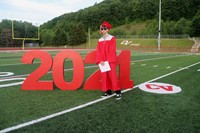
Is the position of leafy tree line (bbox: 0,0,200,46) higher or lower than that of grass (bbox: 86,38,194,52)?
higher

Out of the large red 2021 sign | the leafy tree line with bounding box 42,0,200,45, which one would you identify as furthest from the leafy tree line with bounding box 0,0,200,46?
the large red 2021 sign

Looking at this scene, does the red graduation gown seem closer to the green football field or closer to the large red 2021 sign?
the green football field

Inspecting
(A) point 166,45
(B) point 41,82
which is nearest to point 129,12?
(A) point 166,45

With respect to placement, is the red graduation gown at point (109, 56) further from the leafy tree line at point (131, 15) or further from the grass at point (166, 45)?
the leafy tree line at point (131, 15)

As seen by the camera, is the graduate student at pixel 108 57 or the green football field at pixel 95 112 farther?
the graduate student at pixel 108 57

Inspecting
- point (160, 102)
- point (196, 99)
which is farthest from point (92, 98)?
point (196, 99)

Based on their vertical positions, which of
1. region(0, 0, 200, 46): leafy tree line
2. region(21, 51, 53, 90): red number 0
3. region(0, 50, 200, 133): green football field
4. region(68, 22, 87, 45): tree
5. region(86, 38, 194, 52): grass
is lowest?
region(0, 50, 200, 133): green football field

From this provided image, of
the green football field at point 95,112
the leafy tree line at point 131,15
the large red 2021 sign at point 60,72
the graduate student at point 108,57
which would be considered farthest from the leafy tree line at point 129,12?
the green football field at point 95,112

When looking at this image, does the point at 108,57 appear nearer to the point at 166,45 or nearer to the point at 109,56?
the point at 109,56

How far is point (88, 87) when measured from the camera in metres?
5.90

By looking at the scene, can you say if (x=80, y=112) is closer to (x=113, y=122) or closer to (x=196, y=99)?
(x=113, y=122)

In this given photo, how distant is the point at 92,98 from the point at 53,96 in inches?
35.2

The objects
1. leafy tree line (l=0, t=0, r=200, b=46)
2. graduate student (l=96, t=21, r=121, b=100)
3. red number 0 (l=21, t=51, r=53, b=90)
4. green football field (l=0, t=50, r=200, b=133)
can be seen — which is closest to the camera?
green football field (l=0, t=50, r=200, b=133)

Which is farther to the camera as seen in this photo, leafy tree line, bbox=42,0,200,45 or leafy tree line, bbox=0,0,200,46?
leafy tree line, bbox=42,0,200,45
